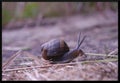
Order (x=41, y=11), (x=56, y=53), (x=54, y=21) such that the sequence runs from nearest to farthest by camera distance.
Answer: (x=56, y=53) < (x=41, y=11) < (x=54, y=21)

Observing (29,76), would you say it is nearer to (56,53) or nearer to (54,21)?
(56,53)

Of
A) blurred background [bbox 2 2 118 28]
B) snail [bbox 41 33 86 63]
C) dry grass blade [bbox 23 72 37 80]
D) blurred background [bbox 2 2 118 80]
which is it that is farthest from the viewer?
blurred background [bbox 2 2 118 28]

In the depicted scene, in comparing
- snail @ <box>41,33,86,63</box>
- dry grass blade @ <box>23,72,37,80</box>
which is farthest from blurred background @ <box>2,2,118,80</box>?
dry grass blade @ <box>23,72,37,80</box>

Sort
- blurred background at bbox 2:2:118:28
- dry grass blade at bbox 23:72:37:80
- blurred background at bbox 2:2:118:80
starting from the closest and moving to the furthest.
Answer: dry grass blade at bbox 23:72:37:80, blurred background at bbox 2:2:118:80, blurred background at bbox 2:2:118:28

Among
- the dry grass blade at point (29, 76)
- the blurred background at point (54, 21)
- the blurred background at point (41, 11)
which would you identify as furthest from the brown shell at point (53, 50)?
the blurred background at point (41, 11)

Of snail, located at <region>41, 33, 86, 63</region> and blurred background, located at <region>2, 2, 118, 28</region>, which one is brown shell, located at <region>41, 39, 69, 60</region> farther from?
blurred background, located at <region>2, 2, 118, 28</region>

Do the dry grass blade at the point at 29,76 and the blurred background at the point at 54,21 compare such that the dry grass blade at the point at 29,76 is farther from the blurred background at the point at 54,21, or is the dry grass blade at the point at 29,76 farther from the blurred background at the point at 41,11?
the blurred background at the point at 41,11

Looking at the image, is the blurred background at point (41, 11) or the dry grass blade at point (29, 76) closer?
the dry grass blade at point (29, 76)

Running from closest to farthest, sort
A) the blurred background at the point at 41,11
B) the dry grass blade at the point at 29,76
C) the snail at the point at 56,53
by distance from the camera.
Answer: the dry grass blade at the point at 29,76 < the snail at the point at 56,53 < the blurred background at the point at 41,11

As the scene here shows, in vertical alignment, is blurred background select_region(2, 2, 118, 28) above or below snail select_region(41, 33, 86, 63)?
above

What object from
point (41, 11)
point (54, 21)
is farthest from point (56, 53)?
point (54, 21)

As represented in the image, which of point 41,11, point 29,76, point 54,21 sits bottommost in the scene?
point 29,76
